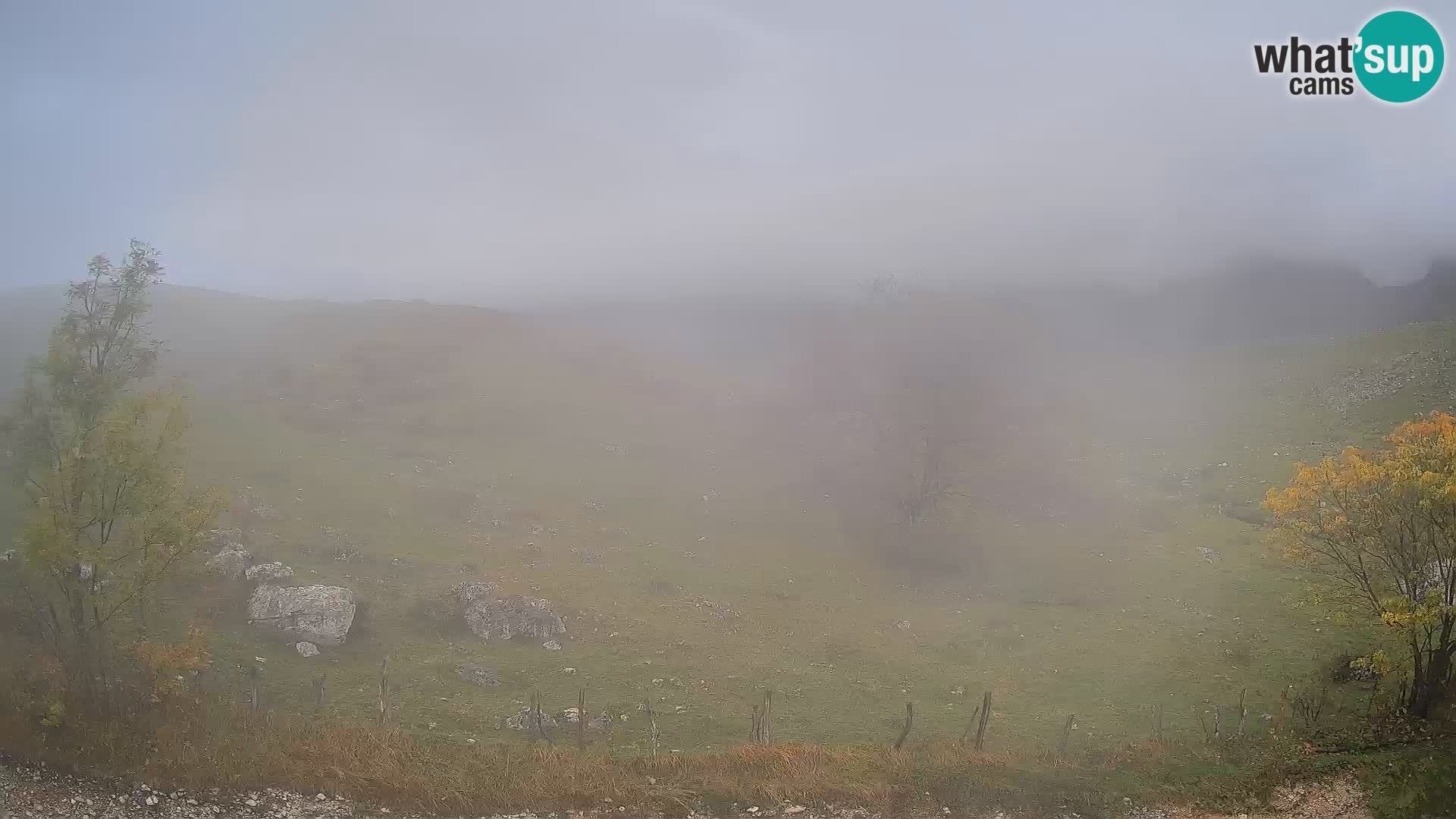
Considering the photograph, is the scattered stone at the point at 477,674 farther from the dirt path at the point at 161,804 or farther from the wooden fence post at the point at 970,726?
the wooden fence post at the point at 970,726

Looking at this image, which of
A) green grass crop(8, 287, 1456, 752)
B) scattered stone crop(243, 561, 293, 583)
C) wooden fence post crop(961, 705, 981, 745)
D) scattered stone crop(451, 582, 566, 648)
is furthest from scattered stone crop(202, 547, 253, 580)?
wooden fence post crop(961, 705, 981, 745)

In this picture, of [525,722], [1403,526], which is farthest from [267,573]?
[1403,526]

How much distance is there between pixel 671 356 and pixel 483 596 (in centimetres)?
7018

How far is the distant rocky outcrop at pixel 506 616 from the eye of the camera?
36.8 metres

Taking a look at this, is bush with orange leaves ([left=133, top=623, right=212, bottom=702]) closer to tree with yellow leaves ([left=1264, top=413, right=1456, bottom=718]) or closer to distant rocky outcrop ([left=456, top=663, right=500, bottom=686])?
distant rocky outcrop ([left=456, top=663, right=500, bottom=686])

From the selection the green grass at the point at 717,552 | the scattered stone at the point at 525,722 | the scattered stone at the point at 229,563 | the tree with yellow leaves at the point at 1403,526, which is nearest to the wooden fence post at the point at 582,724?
the green grass at the point at 717,552

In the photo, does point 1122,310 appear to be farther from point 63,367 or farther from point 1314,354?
point 63,367

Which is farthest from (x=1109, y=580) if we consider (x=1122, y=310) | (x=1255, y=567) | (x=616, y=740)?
(x=1122, y=310)

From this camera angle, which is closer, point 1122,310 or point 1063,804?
point 1063,804

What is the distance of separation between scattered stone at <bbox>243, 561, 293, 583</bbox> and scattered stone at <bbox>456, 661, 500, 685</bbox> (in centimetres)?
1169

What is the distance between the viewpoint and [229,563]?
36844 mm

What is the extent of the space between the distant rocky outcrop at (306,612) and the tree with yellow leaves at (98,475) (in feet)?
37.9

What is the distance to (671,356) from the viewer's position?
106 m

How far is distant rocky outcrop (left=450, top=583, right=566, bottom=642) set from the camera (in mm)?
36844
